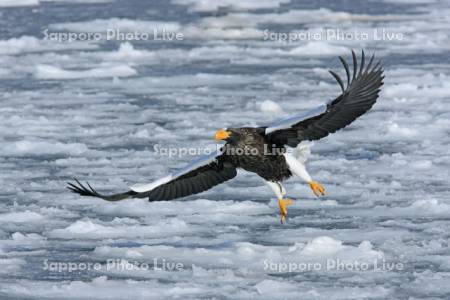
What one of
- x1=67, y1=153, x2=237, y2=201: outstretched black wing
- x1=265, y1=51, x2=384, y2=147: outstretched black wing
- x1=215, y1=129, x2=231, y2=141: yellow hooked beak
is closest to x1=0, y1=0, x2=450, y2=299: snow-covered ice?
x1=67, y1=153, x2=237, y2=201: outstretched black wing

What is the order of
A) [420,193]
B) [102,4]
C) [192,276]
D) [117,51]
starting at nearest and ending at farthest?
[192,276]
[420,193]
[117,51]
[102,4]

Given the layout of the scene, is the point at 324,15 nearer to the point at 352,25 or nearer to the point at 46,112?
the point at 352,25

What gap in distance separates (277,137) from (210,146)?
329 centimetres

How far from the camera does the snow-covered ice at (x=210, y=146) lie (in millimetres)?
7367

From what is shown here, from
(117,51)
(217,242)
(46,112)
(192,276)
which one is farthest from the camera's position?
(117,51)

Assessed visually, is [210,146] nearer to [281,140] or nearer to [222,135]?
[281,140]

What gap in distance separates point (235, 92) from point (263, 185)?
372cm

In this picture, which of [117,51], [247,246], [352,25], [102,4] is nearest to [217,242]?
[247,246]

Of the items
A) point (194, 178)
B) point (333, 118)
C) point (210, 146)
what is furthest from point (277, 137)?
point (210, 146)

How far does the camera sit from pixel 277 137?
7.56 meters

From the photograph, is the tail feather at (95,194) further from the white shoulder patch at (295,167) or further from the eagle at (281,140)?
the white shoulder patch at (295,167)

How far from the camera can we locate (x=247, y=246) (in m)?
7.82

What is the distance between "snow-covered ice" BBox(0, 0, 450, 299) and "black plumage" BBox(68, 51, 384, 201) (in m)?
0.51

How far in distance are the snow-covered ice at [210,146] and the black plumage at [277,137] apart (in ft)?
1.67
